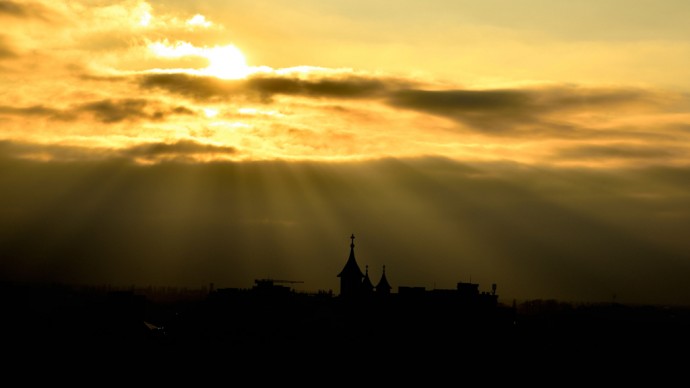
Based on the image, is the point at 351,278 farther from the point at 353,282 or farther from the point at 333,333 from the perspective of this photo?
the point at 333,333

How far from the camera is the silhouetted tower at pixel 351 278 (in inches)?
5408

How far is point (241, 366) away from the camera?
334ft

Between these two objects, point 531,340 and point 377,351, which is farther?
point 531,340

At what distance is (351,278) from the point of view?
138625 millimetres

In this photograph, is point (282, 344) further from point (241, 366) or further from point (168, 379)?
point (168, 379)

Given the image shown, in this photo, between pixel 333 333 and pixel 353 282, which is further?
pixel 353 282

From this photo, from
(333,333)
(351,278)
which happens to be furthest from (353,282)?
(333,333)

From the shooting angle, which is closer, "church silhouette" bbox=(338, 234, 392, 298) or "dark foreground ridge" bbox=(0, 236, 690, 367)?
"dark foreground ridge" bbox=(0, 236, 690, 367)

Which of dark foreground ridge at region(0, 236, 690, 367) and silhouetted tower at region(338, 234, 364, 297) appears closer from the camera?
dark foreground ridge at region(0, 236, 690, 367)

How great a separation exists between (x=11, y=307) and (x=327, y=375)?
66.0m

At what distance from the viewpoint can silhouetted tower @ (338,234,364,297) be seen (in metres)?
137

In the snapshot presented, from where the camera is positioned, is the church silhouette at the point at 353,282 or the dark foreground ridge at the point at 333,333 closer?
the dark foreground ridge at the point at 333,333

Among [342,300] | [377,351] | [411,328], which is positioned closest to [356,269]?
[342,300]

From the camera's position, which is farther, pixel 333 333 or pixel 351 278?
pixel 351 278
